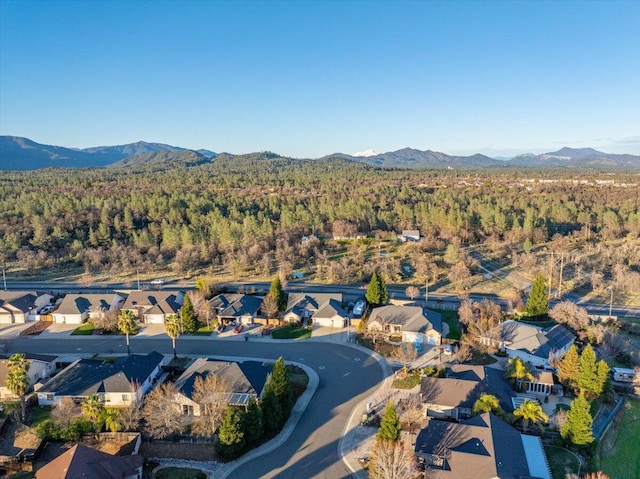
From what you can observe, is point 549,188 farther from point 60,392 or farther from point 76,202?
point 60,392

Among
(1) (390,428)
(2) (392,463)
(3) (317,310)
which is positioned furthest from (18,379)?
(3) (317,310)

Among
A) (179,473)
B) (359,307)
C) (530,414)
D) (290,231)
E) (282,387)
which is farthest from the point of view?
(290,231)

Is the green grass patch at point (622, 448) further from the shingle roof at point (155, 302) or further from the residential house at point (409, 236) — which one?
the residential house at point (409, 236)

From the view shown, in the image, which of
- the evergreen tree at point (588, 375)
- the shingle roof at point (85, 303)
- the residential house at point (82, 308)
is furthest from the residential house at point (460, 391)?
the shingle roof at point (85, 303)

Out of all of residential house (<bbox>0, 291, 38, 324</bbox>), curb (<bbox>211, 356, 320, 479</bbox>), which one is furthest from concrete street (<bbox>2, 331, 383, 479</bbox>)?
residential house (<bbox>0, 291, 38, 324</bbox>)

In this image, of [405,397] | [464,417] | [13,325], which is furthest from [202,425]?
[13,325]

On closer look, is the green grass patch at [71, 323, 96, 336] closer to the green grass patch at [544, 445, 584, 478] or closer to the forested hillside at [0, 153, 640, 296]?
the forested hillside at [0, 153, 640, 296]

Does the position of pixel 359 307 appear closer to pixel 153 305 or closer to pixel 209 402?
pixel 153 305
